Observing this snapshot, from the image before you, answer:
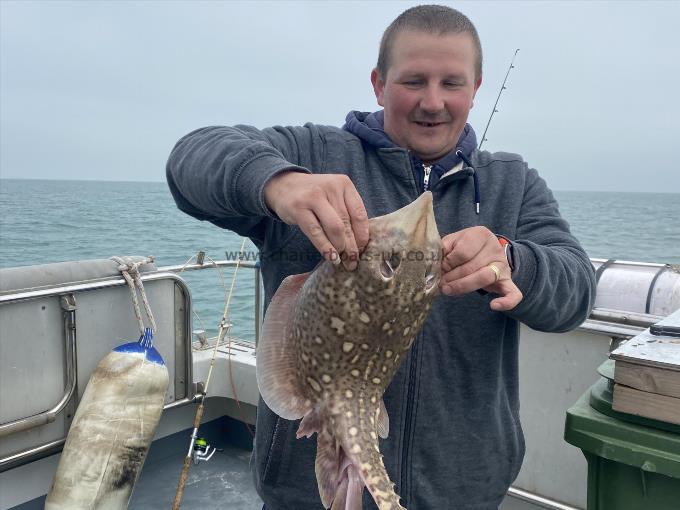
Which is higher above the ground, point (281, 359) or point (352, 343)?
point (352, 343)

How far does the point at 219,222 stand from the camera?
2078mm

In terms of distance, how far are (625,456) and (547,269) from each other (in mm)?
835

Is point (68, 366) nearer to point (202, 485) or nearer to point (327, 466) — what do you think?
point (202, 485)

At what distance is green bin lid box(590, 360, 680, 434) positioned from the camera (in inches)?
80.4

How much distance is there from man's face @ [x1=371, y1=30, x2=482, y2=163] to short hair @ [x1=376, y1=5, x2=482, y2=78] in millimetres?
23

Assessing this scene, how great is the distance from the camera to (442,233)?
7.15 feet

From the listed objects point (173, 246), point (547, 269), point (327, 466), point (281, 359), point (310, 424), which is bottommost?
point (173, 246)

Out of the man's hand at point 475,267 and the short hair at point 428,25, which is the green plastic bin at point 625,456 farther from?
the short hair at point 428,25

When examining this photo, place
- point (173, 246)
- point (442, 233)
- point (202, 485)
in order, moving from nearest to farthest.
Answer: point (442, 233)
point (202, 485)
point (173, 246)

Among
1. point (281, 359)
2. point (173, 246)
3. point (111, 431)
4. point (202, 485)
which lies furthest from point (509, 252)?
point (173, 246)

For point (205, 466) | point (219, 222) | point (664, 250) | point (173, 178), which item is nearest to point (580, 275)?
point (219, 222)

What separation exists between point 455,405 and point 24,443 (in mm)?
2601

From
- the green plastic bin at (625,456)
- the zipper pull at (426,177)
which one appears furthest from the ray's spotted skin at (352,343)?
the green plastic bin at (625,456)

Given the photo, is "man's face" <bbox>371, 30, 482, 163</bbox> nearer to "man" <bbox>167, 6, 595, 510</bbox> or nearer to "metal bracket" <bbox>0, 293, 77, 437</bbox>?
"man" <bbox>167, 6, 595, 510</bbox>
